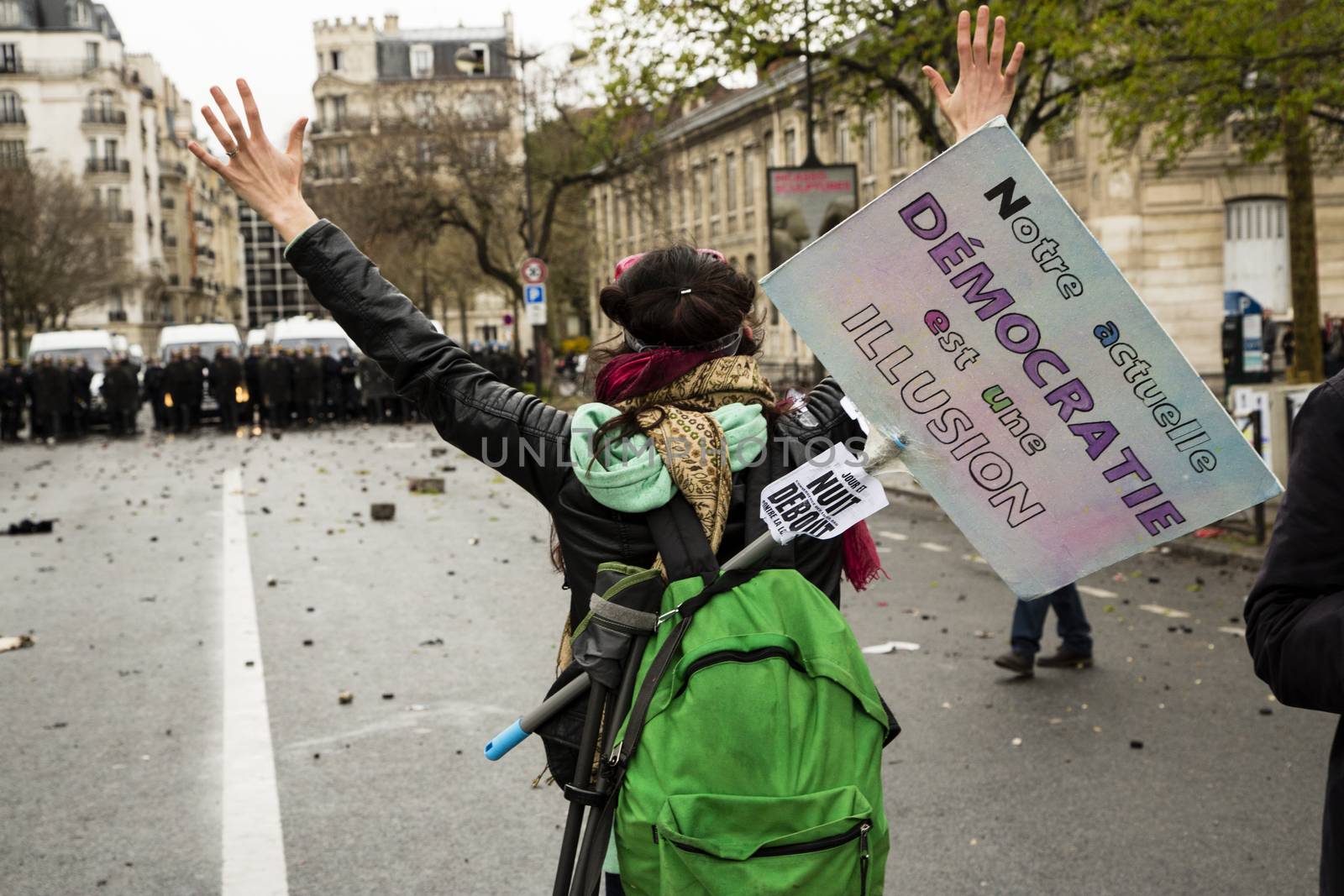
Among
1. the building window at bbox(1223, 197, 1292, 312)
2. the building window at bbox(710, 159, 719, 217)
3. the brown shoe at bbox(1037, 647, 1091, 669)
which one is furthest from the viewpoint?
the building window at bbox(710, 159, 719, 217)

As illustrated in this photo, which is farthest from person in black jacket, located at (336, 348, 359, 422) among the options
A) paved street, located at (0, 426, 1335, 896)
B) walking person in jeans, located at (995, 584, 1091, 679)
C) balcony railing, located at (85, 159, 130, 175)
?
balcony railing, located at (85, 159, 130, 175)

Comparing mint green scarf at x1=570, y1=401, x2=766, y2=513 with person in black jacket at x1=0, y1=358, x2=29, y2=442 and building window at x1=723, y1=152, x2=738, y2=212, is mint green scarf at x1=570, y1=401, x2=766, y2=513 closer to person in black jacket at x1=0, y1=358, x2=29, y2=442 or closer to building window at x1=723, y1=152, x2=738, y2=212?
person in black jacket at x1=0, y1=358, x2=29, y2=442

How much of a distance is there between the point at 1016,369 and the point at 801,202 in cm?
1870

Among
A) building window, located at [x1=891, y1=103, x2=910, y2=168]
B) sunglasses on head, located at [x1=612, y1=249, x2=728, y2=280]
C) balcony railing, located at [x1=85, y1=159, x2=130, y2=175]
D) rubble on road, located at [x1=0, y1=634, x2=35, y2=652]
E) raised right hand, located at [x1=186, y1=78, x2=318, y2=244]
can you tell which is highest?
balcony railing, located at [x1=85, y1=159, x2=130, y2=175]

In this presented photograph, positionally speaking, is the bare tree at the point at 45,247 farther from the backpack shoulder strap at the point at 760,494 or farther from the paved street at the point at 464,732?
the backpack shoulder strap at the point at 760,494

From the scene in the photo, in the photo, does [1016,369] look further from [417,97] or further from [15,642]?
[417,97]

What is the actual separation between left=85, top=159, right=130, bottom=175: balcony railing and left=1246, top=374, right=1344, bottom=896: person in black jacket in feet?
353

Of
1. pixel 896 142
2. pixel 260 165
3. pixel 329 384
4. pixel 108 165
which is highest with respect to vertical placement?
pixel 108 165

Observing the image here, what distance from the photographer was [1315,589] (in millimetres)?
2105

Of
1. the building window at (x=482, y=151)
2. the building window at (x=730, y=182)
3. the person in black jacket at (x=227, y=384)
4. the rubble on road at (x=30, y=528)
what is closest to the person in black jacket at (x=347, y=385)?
the person in black jacket at (x=227, y=384)

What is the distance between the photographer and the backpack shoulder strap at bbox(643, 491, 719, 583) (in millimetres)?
2418

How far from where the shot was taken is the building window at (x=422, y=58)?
114 meters

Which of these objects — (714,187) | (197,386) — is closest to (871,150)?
(714,187)

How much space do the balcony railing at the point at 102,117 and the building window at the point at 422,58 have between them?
22.1 metres
